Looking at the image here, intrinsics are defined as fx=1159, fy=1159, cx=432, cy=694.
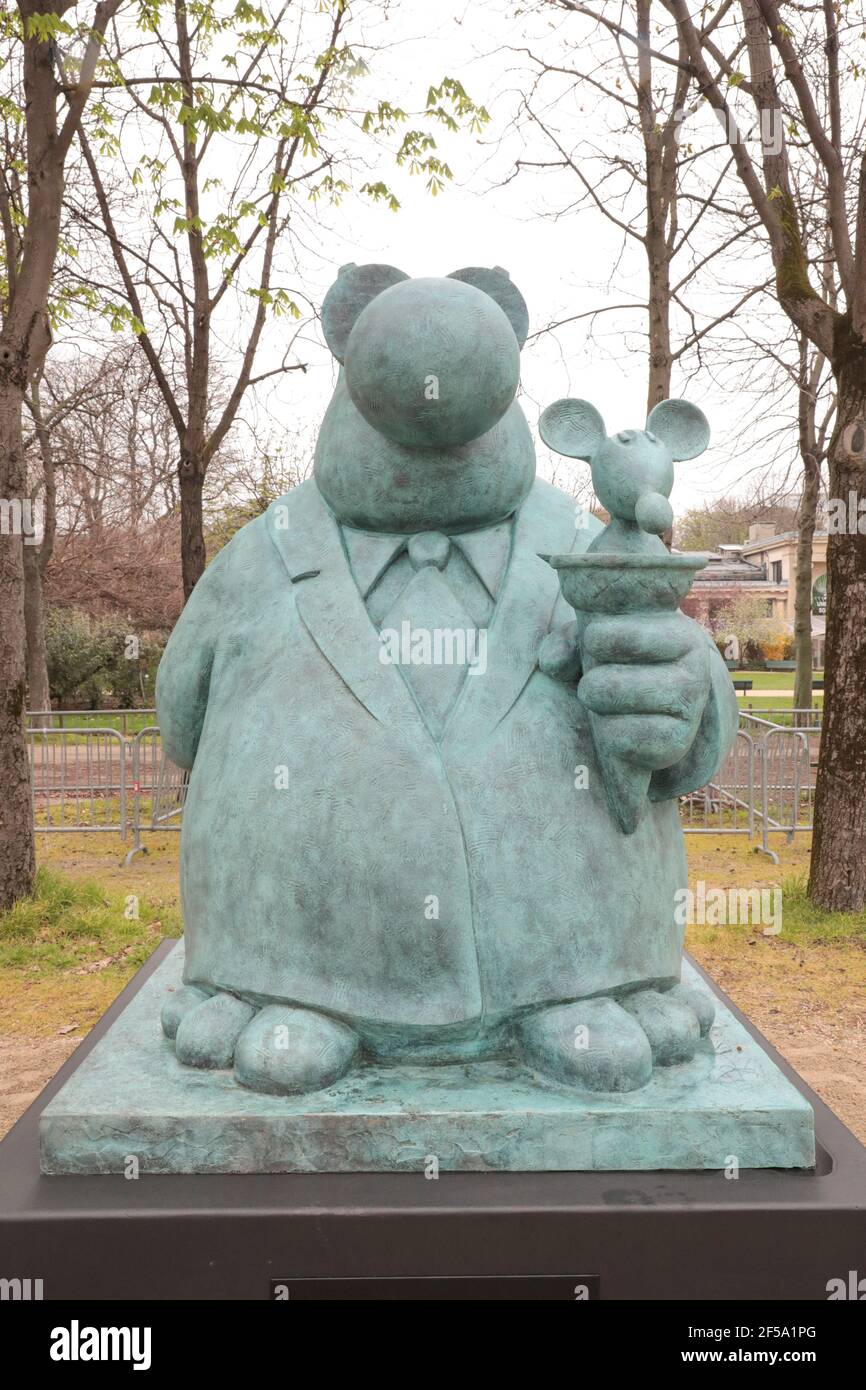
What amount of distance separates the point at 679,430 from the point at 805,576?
13.0 m

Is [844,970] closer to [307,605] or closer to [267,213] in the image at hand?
Result: [307,605]

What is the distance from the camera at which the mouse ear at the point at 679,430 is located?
270 centimetres

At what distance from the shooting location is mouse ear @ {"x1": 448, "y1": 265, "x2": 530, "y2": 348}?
115 inches

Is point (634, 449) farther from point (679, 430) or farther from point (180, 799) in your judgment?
point (180, 799)

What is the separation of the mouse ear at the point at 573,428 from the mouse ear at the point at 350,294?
0.57 meters

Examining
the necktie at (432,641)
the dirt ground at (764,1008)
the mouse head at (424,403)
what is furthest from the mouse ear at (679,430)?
the dirt ground at (764,1008)

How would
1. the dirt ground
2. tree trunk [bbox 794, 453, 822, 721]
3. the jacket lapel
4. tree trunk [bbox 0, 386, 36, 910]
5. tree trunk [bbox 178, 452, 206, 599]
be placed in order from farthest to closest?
tree trunk [bbox 794, 453, 822, 721] → tree trunk [bbox 178, 452, 206, 599] → tree trunk [bbox 0, 386, 36, 910] → the dirt ground → the jacket lapel

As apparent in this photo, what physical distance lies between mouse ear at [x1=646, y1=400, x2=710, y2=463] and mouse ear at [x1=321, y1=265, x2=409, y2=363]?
74 centimetres

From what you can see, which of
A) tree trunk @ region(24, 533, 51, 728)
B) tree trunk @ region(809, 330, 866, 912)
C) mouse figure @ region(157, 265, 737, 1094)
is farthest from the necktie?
tree trunk @ region(24, 533, 51, 728)

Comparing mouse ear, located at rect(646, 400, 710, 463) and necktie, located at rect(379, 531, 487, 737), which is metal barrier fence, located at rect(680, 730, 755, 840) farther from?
necktie, located at rect(379, 531, 487, 737)

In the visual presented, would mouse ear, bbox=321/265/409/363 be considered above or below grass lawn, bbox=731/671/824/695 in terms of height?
above

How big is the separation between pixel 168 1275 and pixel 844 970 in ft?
15.9

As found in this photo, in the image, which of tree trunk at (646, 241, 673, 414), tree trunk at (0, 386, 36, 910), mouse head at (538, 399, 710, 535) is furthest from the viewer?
tree trunk at (646, 241, 673, 414)
